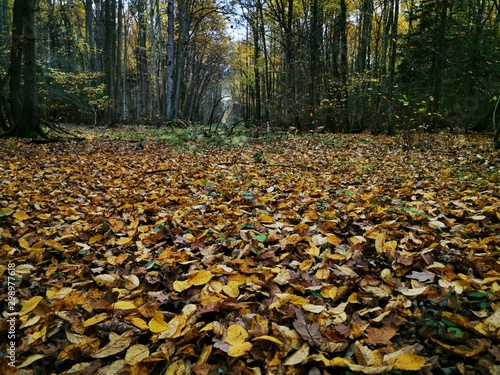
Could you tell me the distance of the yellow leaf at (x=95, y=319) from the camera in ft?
5.06

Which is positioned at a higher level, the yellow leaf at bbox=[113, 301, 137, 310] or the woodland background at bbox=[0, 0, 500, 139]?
the woodland background at bbox=[0, 0, 500, 139]

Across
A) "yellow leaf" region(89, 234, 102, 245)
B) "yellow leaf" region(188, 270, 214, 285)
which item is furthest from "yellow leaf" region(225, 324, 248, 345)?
"yellow leaf" region(89, 234, 102, 245)

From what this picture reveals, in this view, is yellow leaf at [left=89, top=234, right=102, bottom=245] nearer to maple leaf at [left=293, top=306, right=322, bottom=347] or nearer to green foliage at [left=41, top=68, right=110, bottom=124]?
maple leaf at [left=293, top=306, right=322, bottom=347]

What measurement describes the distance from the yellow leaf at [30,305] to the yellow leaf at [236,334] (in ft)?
3.68

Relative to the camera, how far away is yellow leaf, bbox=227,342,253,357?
1283 millimetres

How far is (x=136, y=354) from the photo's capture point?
1341 mm

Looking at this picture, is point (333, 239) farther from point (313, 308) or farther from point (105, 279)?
point (105, 279)

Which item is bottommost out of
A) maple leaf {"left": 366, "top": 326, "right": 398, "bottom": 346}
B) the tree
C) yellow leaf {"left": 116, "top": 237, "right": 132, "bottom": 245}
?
maple leaf {"left": 366, "top": 326, "right": 398, "bottom": 346}

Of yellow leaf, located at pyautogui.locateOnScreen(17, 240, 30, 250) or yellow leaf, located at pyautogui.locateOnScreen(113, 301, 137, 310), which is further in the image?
yellow leaf, located at pyautogui.locateOnScreen(17, 240, 30, 250)

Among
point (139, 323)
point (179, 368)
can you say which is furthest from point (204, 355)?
point (139, 323)

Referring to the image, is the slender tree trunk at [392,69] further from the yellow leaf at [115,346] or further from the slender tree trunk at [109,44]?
the slender tree trunk at [109,44]

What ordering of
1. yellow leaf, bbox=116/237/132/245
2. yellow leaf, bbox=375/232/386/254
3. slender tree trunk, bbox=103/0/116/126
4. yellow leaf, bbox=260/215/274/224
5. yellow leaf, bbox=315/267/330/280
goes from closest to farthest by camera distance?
1. yellow leaf, bbox=315/267/330/280
2. yellow leaf, bbox=375/232/386/254
3. yellow leaf, bbox=116/237/132/245
4. yellow leaf, bbox=260/215/274/224
5. slender tree trunk, bbox=103/0/116/126

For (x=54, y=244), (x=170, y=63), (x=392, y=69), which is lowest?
(x=54, y=244)

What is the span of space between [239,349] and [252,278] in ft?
1.90
